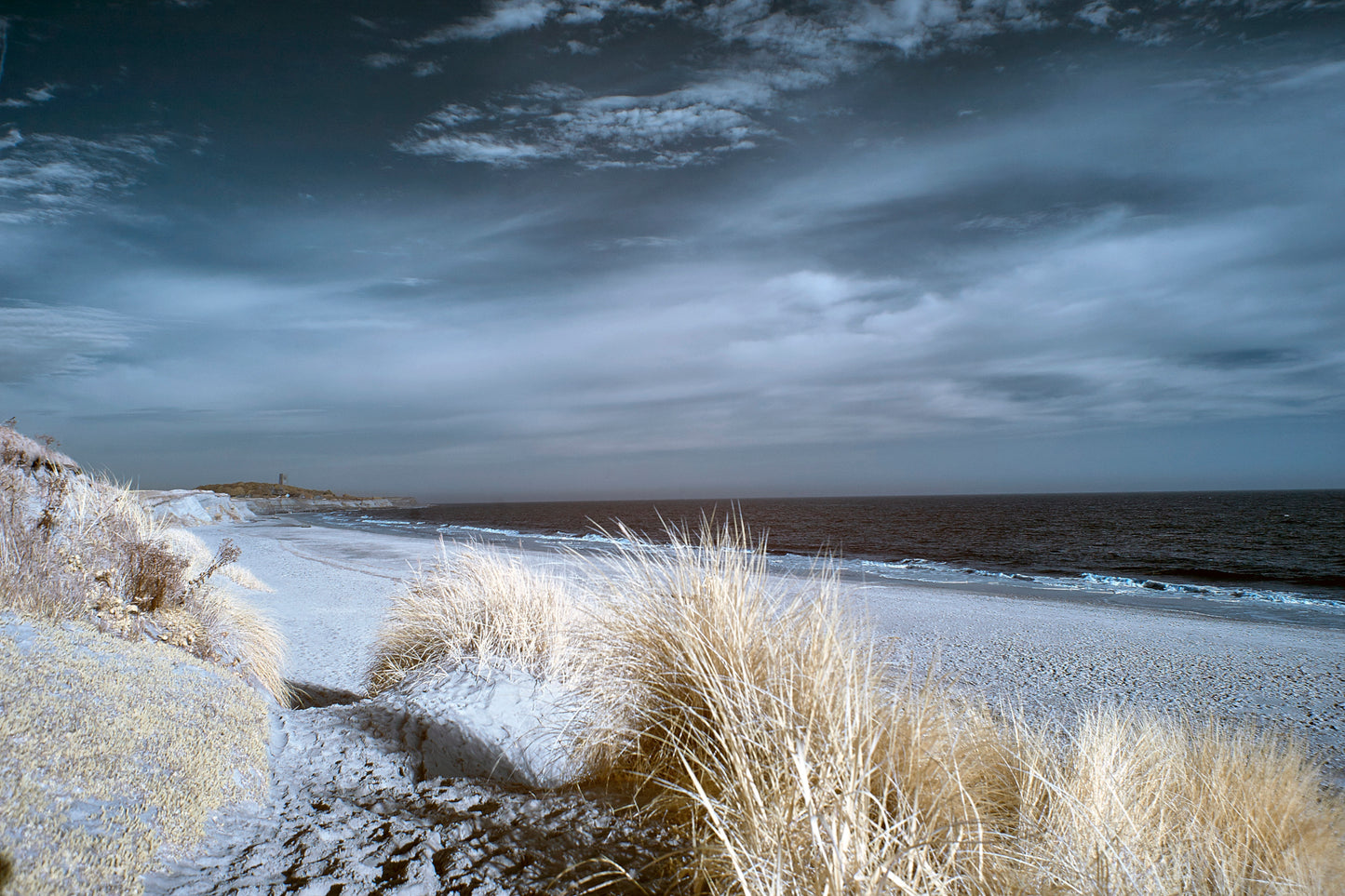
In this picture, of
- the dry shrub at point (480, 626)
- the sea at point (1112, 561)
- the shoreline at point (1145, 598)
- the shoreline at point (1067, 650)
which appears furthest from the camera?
the sea at point (1112, 561)

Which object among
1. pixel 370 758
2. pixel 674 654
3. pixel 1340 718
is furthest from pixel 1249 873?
pixel 1340 718

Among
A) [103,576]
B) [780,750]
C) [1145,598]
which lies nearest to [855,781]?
[780,750]

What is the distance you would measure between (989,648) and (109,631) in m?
8.89

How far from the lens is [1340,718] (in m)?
5.86

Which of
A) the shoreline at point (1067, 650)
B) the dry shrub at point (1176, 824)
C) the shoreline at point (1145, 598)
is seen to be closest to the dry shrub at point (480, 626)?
the shoreline at point (1067, 650)

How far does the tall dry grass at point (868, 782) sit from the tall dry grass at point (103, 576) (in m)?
2.72

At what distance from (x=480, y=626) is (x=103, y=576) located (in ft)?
7.34

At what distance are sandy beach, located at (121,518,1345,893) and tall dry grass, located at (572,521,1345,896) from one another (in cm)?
38

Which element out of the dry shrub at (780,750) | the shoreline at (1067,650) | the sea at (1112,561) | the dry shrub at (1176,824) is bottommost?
the sea at (1112,561)

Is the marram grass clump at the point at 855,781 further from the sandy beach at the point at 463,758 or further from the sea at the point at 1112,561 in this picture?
the sea at the point at 1112,561

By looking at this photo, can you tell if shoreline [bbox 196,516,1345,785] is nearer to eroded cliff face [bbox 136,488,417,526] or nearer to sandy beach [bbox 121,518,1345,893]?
sandy beach [bbox 121,518,1345,893]

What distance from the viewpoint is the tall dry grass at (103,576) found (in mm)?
3363

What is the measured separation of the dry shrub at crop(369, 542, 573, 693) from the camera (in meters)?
4.19

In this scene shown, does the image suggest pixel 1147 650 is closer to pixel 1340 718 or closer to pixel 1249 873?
pixel 1340 718
